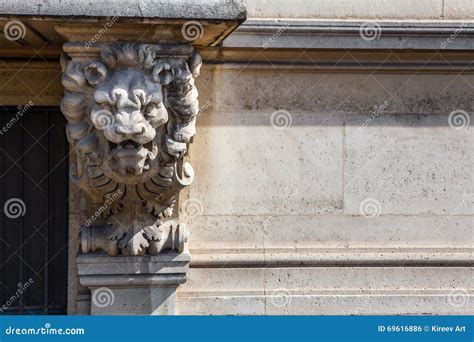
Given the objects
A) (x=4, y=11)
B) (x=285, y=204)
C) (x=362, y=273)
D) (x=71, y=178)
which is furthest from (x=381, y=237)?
(x=4, y=11)

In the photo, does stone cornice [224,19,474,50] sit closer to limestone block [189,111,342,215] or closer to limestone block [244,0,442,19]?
limestone block [244,0,442,19]

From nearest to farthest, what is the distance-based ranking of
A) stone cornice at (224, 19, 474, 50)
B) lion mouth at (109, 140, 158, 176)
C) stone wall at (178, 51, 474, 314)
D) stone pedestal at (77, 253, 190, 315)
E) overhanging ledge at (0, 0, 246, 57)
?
overhanging ledge at (0, 0, 246, 57) < lion mouth at (109, 140, 158, 176) < stone pedestal at (77, 253, 190, 315) < stone cornice at (224, 19, 474, 50) < stone wall at (178, 51, 474, 314)

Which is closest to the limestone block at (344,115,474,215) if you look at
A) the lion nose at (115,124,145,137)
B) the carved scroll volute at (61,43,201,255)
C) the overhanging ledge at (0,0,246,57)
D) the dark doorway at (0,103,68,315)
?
the carved scroll volute at (61,43,201,255)

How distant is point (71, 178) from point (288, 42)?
5.55 ft

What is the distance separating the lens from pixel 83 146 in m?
6.13

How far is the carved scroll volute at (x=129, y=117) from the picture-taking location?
5.97m

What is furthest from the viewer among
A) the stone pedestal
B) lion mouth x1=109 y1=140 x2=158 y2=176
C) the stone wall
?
Result: the stone wall

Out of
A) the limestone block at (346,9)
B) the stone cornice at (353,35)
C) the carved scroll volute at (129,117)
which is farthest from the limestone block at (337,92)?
the carved scroll volute at (129,117)

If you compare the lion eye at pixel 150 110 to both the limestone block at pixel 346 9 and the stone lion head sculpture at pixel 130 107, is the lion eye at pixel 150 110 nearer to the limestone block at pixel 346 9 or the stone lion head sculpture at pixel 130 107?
the stone lion head sculpture at pixel 130 107

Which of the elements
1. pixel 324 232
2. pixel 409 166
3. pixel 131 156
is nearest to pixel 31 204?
pixel 131 156

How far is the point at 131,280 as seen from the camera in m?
6.54

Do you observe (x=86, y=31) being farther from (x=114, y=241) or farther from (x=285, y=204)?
(x=285, y=204)

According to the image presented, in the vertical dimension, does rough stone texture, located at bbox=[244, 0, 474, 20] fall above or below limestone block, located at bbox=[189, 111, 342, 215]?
above

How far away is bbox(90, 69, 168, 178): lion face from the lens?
5.92 m
